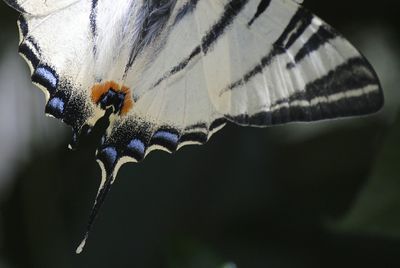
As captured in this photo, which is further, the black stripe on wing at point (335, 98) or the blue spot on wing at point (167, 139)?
the blue spot on wing at point (167, 139)

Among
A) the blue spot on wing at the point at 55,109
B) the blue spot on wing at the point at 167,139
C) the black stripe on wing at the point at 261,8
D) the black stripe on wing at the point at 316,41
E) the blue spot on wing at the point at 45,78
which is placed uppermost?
the blue spot on wing at the point at 45,78

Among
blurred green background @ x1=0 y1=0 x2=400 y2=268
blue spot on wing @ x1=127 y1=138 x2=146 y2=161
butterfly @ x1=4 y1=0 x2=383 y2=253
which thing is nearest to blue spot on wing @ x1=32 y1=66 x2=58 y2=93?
butterfly @ x1=4 y1=0 x2=383 y2=253

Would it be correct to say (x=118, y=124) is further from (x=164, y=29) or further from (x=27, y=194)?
(x=27, y=194)

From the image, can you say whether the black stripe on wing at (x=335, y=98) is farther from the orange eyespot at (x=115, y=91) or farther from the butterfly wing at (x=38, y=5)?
the butterfly wing at (x=38, y=5)

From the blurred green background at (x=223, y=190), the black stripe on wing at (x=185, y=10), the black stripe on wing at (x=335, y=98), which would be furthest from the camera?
the blurred green background at (x=223, y=190)

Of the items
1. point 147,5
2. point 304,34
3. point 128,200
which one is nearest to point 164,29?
point 147,5

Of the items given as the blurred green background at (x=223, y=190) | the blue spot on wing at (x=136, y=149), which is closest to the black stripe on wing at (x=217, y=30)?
the blue spot on wing at (x=136, y=149)
